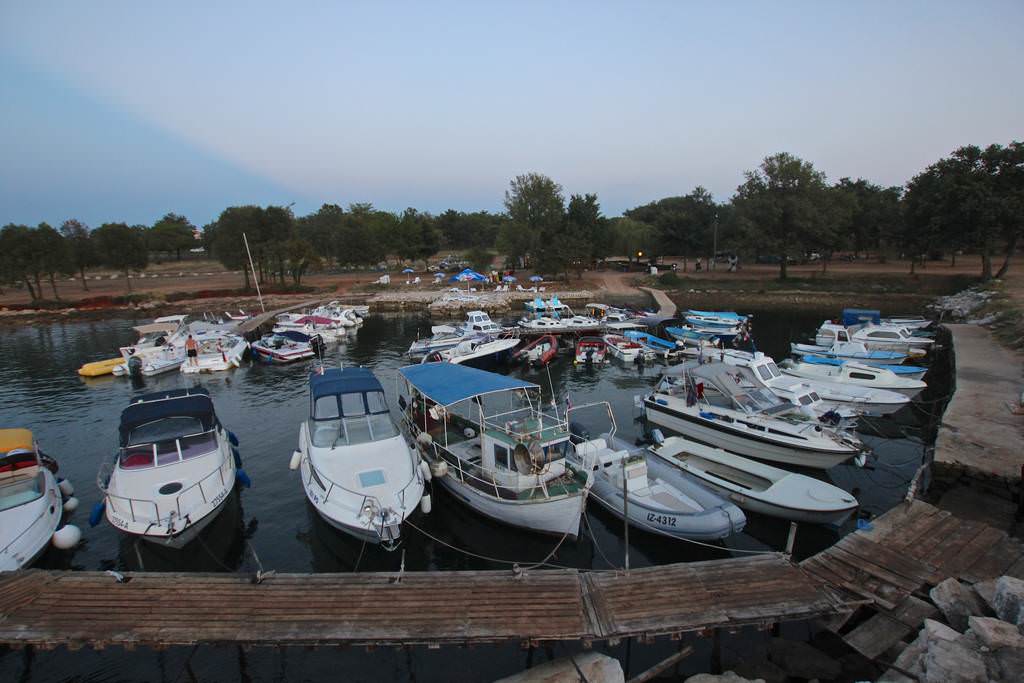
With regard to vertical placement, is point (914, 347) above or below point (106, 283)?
below

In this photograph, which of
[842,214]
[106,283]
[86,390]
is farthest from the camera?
[106,283]

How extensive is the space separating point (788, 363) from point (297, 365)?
35421 millimetres

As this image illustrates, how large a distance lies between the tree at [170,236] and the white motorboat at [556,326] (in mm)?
111861

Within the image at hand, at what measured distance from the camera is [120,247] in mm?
75000

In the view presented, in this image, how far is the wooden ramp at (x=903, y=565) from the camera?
32.3 feet

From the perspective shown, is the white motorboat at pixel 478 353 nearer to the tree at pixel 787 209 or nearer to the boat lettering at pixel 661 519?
the boat lettering at pixel 661 519

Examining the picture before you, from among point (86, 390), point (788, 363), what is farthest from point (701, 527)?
point (86, 390)

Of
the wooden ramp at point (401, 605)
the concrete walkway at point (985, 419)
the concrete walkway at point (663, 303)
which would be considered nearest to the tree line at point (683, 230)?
the concrete walkway at point (663, 303)

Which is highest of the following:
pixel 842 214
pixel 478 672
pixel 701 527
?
pixel 842 214

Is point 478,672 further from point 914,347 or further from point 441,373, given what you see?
point 914,347

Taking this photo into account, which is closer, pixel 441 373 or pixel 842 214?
pixel 441 373

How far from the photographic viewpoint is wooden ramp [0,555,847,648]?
9.37 m

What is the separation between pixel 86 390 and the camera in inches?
1334

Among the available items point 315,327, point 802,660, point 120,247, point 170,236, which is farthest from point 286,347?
point 170,236
